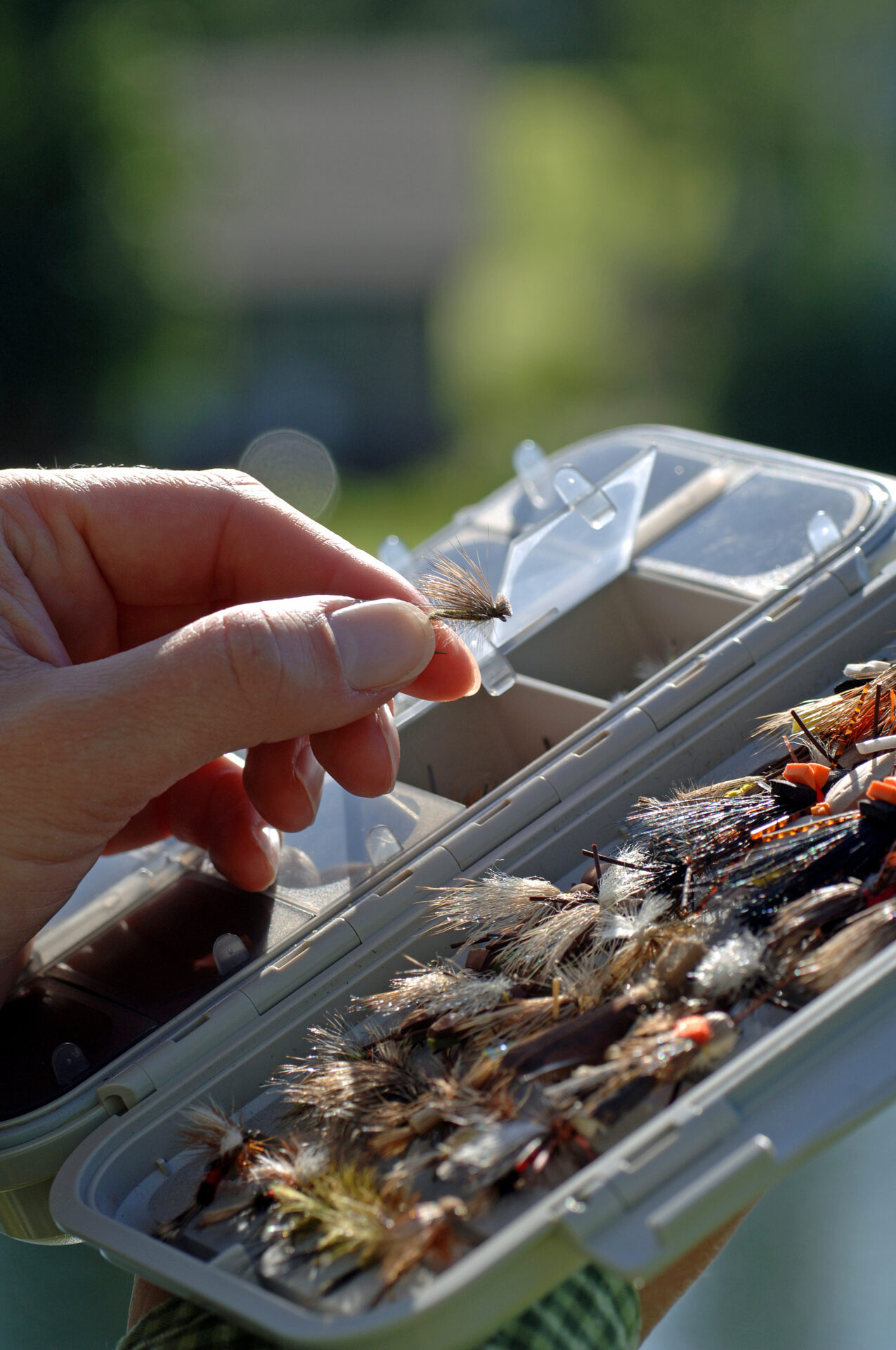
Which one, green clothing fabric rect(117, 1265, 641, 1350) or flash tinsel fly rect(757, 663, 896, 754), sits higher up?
flash tinsel fly rect(757, 663, 896, 754)

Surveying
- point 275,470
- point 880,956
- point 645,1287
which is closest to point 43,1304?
point 645,1287

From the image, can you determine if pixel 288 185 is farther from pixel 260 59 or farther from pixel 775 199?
pixel 775 199

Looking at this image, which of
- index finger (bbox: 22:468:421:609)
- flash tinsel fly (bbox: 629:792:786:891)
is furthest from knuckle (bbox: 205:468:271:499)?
flash tinsel fly (bbox: 629:792:786:891)

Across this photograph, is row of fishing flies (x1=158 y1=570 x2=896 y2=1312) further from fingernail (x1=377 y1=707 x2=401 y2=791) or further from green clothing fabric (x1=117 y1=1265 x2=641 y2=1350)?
fingernail (x1=377 y1=707 x2=401 y2=791)

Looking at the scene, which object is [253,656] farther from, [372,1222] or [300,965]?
[372,1222]

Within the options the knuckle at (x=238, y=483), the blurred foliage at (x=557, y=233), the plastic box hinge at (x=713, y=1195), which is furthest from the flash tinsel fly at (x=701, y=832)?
the blurred foliage at (x=557, y=233)

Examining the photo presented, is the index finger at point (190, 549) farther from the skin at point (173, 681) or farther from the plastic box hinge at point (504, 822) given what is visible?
the plastic box hinge at point (504, 822)

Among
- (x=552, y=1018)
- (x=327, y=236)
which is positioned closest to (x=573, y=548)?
(x=552, y=1018)
